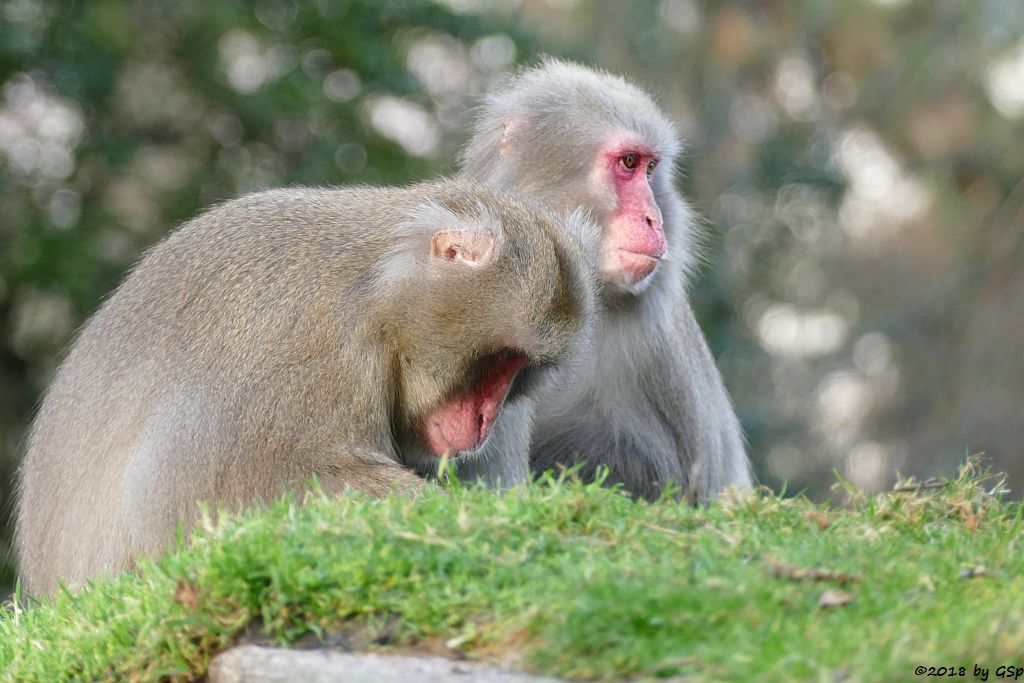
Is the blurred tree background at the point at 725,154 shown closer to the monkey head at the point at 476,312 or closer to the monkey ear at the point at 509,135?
the monkey ear at the point at 509,135

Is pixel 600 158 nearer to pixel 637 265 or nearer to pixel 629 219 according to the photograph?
pixel 629 219

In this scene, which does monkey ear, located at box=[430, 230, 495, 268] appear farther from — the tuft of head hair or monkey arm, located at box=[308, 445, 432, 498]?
the tuft of head hair

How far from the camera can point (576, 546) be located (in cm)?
410

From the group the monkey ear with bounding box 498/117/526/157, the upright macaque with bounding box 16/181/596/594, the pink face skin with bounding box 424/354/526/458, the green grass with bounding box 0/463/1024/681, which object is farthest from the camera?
the monkey ear with bounding box 498/117/526/157

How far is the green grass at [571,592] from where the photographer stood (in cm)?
345

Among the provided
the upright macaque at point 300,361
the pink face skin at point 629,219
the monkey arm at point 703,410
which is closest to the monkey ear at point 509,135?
the pink face skin at point 629,219

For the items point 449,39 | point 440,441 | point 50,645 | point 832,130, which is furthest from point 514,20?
point 50,645

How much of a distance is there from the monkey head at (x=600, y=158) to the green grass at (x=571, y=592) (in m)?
2.29

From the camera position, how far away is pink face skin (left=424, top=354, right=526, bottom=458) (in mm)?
5371

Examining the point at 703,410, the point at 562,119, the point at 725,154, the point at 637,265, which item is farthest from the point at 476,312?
the point at 725,154

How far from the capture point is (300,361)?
5141mm

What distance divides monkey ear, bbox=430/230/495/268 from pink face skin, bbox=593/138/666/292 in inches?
63.9

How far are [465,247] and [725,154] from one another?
1310cm

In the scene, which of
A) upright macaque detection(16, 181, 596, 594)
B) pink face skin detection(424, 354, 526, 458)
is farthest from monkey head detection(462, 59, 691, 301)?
pink face skin detection(424, 354, 526, 458)
